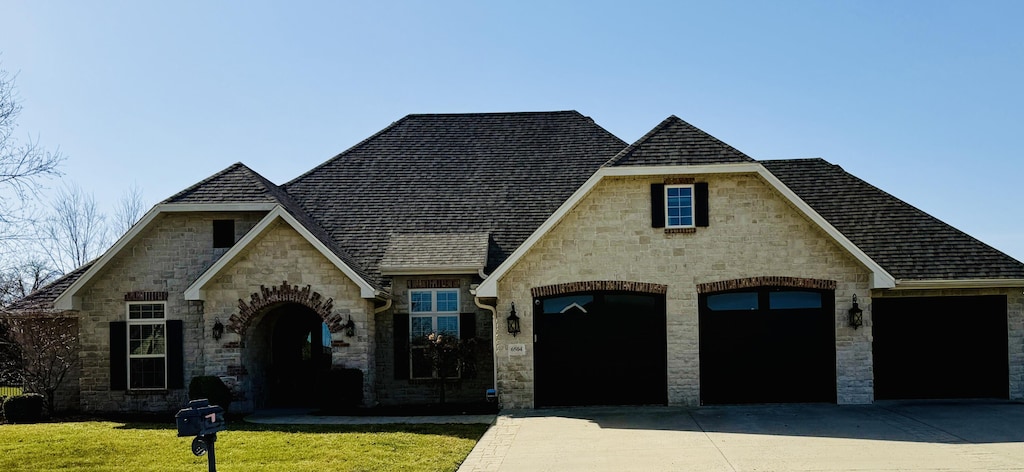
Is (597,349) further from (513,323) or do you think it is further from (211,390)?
(211,390)

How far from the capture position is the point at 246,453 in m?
12.1

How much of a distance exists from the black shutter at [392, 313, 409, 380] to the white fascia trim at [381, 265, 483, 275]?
1022mm

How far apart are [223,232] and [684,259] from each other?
10055 mm

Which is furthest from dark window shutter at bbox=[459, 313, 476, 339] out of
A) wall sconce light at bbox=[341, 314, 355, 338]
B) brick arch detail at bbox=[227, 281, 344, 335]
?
brick arch detail at bbox=[227, 281, 344, 335]

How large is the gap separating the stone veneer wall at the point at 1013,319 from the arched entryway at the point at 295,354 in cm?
1224

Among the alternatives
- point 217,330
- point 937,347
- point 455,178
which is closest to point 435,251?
point 455,178

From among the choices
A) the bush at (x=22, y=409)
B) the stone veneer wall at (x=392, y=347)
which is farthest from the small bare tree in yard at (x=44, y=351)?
the stone veneer wall at (x=392, y=347)

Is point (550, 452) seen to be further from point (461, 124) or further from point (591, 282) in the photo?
point (461, 124)

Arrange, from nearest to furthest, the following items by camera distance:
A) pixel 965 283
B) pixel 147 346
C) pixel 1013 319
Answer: pixel 965 283, pixel 1013 319, pixel 147 346

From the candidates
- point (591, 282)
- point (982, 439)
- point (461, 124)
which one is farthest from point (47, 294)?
point (982, 439)

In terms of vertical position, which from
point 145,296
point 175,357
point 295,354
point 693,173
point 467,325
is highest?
point 693,173

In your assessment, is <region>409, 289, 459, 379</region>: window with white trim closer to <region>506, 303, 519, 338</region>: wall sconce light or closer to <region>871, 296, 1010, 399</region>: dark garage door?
<region>506, 303, 519, 338</region>: wall sconce light

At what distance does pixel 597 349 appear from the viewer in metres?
16.7

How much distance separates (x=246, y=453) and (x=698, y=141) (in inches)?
403
